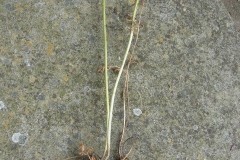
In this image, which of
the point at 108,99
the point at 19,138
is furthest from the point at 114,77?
the point at 19,138

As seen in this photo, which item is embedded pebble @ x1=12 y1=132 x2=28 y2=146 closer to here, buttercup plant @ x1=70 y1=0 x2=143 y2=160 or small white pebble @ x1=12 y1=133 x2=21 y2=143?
small white pebble @ x1=12 y1=133 x2=21 y2=143

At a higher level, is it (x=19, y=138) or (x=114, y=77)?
(x=114, y=77)

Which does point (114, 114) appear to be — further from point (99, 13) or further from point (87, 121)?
point (99, 13)

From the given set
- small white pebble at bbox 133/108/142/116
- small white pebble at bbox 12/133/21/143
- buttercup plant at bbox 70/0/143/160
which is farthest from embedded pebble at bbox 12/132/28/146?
small white pebble at bbox 133/108/142/116

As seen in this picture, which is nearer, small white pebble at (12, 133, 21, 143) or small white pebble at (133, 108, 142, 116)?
small white pebble at (12, 133, 21, 143)

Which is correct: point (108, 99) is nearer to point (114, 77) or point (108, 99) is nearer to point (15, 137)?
point (114, 77)

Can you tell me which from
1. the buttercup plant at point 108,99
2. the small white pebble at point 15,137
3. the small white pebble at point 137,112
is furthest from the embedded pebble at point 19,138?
the small white pebble at point 137,112

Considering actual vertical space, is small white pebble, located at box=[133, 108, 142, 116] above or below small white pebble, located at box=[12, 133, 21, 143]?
above

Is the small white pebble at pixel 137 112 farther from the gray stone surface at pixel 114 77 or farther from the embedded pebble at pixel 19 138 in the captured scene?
the embedded pebble at pixel 19 138

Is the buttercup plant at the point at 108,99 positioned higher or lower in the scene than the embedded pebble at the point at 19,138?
higher
